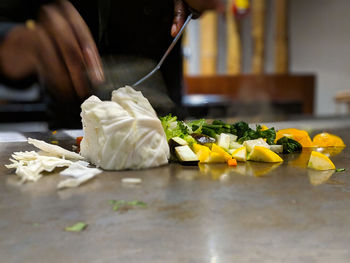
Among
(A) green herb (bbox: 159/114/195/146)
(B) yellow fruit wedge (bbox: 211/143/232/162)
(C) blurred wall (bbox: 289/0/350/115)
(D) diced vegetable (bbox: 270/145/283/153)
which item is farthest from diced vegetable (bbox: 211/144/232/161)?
(C) blurred wall (bbox: 289/0/350/115)

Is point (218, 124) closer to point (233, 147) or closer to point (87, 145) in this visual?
point (233, 147)

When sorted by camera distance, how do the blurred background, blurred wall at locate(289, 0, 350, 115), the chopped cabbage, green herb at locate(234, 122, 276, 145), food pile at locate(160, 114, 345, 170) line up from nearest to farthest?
1. the chopped cabbage
2. food pile at locate(160, 114, 345, 170)
3. green herb at locate(234, 122, 276, 145)
4. the blurred background
5. blurred wall at locate(289, 0, 350, 115)

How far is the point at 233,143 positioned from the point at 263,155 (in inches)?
6.1

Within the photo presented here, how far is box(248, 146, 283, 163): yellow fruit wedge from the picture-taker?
1336 millimetres

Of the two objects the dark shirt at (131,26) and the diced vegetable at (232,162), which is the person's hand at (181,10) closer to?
the dark shirt at (131,26)

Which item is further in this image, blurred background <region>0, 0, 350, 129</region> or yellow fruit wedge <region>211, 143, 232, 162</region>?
blurred background <region>0, 0, 350, 129</region>

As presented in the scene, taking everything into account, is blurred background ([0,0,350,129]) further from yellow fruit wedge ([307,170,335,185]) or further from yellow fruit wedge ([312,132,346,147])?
yellow fruit wedge ([307,170,335,185])

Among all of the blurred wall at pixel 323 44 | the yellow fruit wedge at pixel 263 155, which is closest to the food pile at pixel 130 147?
the yellow fruit wedge at pixel 263 155

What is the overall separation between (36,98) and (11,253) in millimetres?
3927

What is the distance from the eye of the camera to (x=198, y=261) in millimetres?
598

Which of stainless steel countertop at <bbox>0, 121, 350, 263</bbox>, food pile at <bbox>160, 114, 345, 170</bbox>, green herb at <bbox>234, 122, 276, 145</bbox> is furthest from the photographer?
green herb at <bbox>234, 122, 276, 145</bbox>

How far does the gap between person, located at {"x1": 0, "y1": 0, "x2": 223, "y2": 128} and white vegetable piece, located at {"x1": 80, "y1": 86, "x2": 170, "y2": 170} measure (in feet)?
1.45

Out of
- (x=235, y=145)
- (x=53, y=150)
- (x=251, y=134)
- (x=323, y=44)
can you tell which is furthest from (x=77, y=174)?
(x=323, y=44)

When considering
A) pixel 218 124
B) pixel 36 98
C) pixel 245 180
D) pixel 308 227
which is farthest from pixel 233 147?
pixel 36 98
